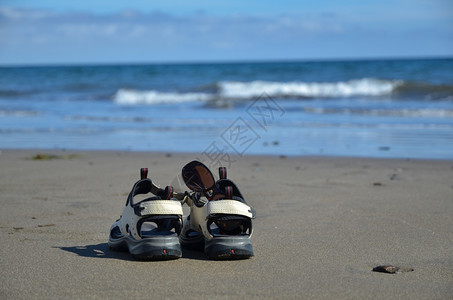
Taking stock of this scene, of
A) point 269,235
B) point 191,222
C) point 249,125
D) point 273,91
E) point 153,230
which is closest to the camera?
point 153,230

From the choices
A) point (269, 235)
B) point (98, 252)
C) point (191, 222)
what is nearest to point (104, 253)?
point (98, 252)

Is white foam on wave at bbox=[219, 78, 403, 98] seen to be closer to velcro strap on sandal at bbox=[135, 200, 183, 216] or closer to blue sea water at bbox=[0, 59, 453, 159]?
blue sea water at bbox=[0, 59, 453, 159]

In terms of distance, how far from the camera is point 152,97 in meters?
29.0

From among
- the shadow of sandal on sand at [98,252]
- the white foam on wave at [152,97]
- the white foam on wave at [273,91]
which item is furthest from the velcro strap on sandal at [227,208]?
the white foam on wave at [273,91]

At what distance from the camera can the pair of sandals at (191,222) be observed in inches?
155

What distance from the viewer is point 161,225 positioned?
4250 mm

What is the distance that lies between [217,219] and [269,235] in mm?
1059

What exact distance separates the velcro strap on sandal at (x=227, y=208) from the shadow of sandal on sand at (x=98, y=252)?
678 mm

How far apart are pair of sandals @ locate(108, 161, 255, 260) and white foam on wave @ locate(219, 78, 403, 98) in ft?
79.3

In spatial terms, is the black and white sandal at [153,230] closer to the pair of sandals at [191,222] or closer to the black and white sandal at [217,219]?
the pair of sandals at [191,222]

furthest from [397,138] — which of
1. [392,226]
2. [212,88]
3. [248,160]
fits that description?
[212,88]

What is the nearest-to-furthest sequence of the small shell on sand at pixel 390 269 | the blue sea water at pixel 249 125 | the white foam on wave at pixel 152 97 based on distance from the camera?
the small shell on sand at pixel 390 269
the blue sea water at pixel 249 125
the white foam on wave at pixel 152 97

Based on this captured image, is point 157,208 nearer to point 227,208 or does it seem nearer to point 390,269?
point 227,208

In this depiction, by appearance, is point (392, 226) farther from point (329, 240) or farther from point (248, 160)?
point (248, 160)
